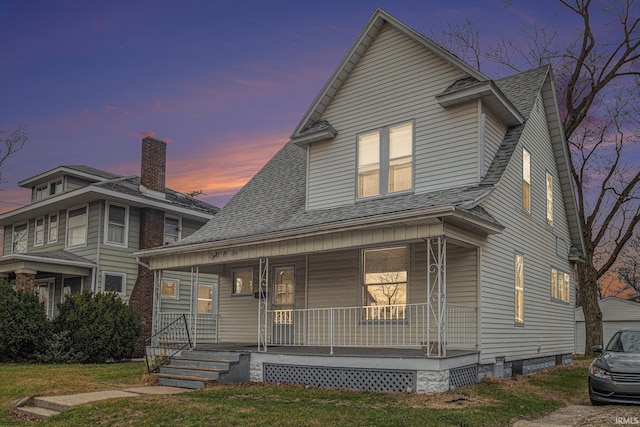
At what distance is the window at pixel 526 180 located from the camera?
51.6 ft

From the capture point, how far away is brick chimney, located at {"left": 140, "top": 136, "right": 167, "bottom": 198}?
82.5ft

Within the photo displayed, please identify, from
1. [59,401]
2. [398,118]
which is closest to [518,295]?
[398,118]

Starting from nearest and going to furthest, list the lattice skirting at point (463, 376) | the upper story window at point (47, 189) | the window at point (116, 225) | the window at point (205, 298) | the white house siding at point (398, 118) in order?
the lattice skirting at point (463, 376), the white house siding at point (398, 118), the window at point (116, 225), the window at point (205, 298), the upper story window at point (47, 189)

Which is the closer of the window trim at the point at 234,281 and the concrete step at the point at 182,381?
the concrete step at the point at 182,381

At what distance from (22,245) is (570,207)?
24.2 m

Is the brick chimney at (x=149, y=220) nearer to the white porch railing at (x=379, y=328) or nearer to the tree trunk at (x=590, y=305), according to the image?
the white porch railing at (x=379, y=328)

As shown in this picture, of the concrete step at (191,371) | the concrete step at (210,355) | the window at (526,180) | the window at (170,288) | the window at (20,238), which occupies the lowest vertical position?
the concrete step at (191,371)

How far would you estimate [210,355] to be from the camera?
47.1 ft

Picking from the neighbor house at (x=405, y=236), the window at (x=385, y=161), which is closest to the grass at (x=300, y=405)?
the neighbor house at (x=405, y=236)

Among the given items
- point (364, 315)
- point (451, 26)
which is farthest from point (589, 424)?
point (451, 26)

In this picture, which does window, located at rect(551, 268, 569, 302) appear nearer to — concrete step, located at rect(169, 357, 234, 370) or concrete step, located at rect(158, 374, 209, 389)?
concrete step, located at rect(169, 357, 234, 370)

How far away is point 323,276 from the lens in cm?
1577

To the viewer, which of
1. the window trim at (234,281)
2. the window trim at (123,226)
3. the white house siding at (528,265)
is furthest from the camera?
the window trim at (123,226)

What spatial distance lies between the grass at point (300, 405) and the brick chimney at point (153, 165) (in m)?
12.2
